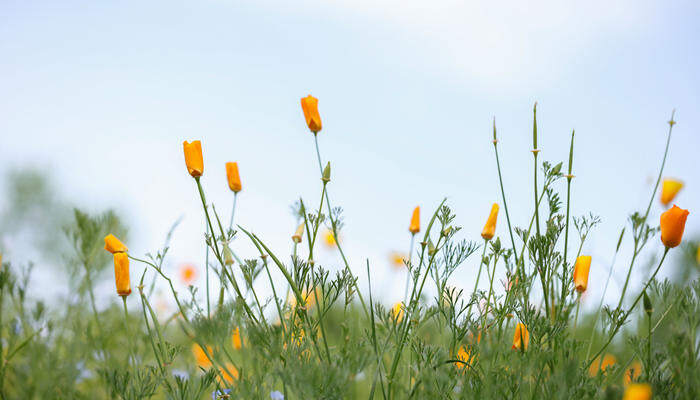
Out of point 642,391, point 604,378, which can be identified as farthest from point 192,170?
point 604,378

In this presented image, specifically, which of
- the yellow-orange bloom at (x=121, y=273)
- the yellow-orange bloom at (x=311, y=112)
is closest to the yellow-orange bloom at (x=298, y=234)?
the yellow-orange bloom at (x=311, y=112)

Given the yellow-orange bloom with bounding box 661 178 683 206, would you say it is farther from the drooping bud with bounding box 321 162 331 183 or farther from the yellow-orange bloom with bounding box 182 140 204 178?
the yellow-orange bloom with bounding box 182 140 204 178

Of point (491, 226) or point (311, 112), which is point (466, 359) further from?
point (311, 112)

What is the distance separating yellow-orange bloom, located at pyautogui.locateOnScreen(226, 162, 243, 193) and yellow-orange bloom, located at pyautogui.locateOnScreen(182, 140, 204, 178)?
0.34 feet

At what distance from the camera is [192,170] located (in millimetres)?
1398

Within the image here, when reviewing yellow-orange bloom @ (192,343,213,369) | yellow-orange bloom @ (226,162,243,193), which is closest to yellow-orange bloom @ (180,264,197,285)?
yellow-orange bloom @ (192,343,213,369)

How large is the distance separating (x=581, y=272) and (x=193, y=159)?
100 cm

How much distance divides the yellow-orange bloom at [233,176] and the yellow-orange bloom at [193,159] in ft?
0.34

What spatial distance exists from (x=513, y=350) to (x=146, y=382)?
2.86 feet

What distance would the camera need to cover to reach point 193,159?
1.40m

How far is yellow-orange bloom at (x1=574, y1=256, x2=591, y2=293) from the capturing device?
133cm

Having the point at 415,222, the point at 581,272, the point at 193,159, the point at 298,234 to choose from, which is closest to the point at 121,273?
the point at 193,159

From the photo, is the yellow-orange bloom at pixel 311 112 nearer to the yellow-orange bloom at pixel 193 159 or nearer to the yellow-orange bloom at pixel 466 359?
the yellow-orange bloom at pixel 193 159

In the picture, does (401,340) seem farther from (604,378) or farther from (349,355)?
(604,378)
